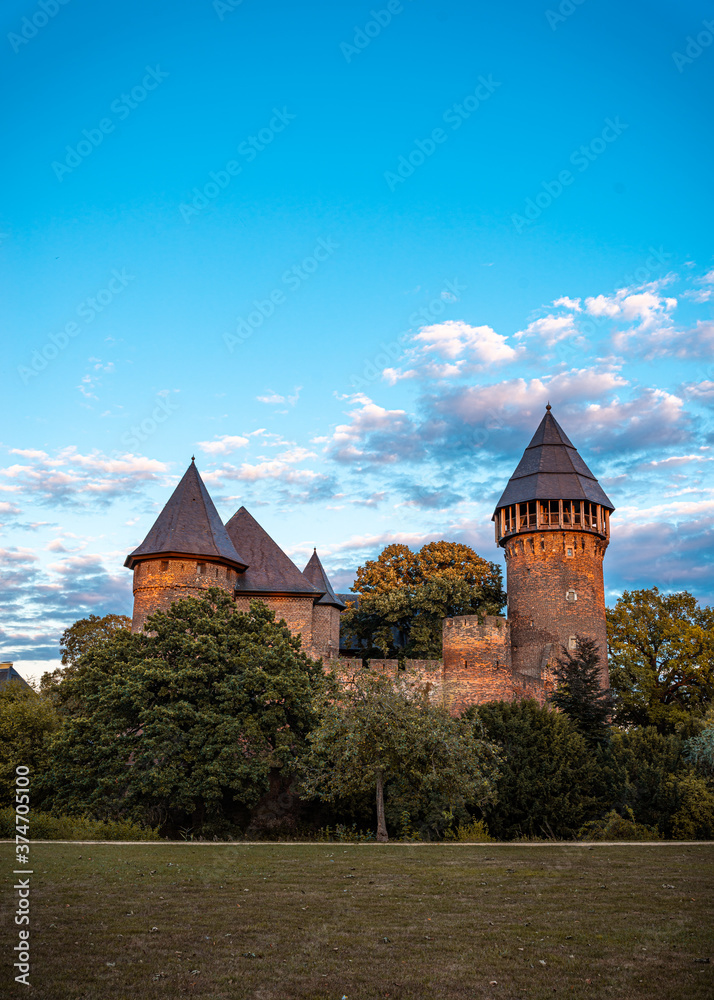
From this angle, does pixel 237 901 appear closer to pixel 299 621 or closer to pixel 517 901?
pixel 517 901

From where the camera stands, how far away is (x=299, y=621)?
3531 cm

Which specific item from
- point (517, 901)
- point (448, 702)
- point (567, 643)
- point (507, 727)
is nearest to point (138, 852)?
point (517, 901)

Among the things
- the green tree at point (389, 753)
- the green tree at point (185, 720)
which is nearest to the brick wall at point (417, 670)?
the green tree at point (185, 720)

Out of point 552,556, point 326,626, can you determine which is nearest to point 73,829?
point 326,626

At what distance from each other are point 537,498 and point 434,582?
22.4 ft

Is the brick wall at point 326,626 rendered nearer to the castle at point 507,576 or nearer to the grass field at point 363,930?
the castle at point 507,576

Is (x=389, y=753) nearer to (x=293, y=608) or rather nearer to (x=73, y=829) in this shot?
(x=73, y=829)

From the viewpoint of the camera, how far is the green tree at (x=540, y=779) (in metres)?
24.3

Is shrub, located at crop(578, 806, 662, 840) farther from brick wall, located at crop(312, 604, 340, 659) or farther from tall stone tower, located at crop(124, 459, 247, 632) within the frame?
tall stone tower, located at crop(124, 459, 247, 632)

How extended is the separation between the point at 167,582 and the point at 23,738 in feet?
27.3

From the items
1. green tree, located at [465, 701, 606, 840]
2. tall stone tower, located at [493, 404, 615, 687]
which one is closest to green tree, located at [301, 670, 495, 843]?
green tree, located at [465, 701, 606, 840]

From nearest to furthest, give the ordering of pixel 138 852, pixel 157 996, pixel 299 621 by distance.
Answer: pixel 157 996, pixel 138 852, pixel 299 621

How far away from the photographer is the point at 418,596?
41.5 metres

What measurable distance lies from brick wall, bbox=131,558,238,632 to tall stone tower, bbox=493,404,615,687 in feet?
48.9
